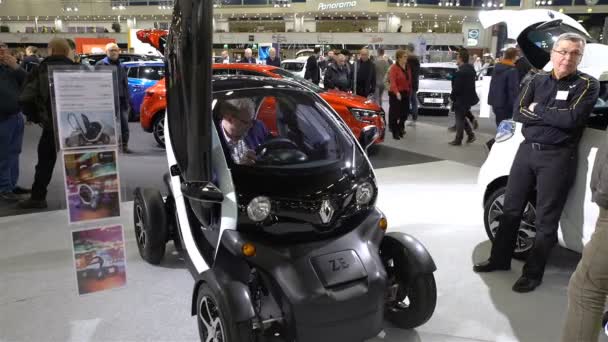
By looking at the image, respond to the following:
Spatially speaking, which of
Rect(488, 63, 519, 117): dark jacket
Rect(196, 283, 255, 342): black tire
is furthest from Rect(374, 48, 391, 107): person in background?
Rect(196, 283, 255, 342): black tire

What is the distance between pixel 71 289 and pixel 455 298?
2.75m

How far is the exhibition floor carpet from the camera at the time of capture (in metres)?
2.99

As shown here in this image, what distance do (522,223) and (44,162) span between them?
4639 mm

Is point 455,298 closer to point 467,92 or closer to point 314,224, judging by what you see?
point 314,224

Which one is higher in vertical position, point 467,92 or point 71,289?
point 467,92

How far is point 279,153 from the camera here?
307cm

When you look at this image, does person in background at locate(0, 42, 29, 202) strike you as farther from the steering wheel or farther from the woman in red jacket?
the woman in red jacket

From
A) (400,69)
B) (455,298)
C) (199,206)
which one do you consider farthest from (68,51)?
(400,69)

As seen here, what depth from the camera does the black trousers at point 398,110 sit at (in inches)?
371

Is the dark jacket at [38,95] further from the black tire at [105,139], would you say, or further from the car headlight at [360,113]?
the car headlight at [360,113]

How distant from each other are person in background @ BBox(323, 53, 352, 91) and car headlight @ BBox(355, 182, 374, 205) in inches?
287

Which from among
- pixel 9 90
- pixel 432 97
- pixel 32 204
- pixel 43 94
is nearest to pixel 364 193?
pixel 43 94

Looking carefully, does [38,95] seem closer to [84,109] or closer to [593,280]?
[84,109]

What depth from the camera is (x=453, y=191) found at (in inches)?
238
